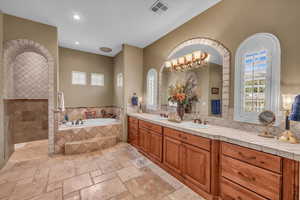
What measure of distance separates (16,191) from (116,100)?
3437 mm

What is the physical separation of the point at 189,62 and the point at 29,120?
5.02m

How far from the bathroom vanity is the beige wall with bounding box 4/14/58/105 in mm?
3111

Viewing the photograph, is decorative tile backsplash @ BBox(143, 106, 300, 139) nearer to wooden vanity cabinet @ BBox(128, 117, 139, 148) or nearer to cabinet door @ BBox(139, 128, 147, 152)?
cabinet door @ BBox(139, 128, 147, 152)

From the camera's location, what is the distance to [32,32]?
8.79 feet

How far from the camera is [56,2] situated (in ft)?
6.98

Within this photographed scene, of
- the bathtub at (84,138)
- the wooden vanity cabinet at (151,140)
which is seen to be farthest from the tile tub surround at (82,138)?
the wooden vanity cabinet at (151,140)

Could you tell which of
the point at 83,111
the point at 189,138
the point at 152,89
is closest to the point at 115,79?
the point at 83,111

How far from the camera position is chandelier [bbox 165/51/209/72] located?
232cm

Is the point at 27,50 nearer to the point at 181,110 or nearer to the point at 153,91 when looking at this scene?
the point at 153,91

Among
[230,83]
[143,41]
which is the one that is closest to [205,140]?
[230,83]

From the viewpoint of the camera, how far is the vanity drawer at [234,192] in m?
1.26

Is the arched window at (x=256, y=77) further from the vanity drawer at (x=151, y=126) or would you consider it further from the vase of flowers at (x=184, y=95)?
the vanity drawer at (x=151, y=126)

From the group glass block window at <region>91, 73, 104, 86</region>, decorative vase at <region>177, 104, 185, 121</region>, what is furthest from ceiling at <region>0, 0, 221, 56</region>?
decorative vase at <region>177, 104, 185, 121</region>

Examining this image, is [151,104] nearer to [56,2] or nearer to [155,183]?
[155,183]
